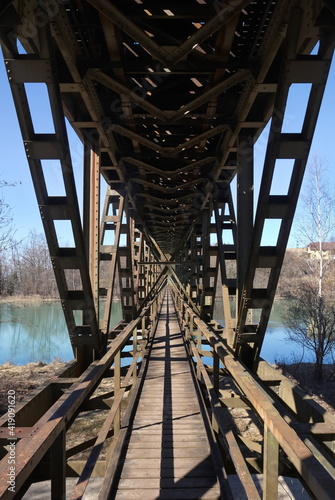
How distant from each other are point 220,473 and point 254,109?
12.7 feet

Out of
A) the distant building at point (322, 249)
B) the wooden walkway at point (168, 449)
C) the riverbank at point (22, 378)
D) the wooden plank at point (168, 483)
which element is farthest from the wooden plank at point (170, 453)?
the distant building at point (322, 249)

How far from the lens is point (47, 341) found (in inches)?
1094

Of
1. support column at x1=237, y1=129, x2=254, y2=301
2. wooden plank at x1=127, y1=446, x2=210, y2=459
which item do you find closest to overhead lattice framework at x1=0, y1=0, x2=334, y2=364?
support column at x1=237, y1=129, x2=254, y2=301

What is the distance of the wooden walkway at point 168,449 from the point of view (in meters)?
3.31

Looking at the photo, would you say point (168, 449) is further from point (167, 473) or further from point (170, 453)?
point (167, 473)

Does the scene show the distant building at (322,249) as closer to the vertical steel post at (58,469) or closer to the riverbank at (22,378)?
the riverbank at (22,378)

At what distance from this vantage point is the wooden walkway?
3314mm

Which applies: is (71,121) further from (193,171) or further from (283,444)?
(283,444)

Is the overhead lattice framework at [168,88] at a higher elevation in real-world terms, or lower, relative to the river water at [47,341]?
higher

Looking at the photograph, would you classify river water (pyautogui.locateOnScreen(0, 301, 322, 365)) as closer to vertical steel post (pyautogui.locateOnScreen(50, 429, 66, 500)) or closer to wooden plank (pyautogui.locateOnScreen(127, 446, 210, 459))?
wooden plank (pyautogui.locateOnScreen(127, 446, 210, 459))

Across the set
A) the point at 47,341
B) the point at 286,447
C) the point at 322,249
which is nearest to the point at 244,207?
the point at 286,447

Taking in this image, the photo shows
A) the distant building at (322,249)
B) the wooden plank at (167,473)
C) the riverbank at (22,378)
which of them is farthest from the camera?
the distant building at (322,249)

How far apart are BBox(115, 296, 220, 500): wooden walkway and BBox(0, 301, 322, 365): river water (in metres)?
11.0

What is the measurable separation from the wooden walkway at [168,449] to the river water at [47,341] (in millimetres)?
10952
